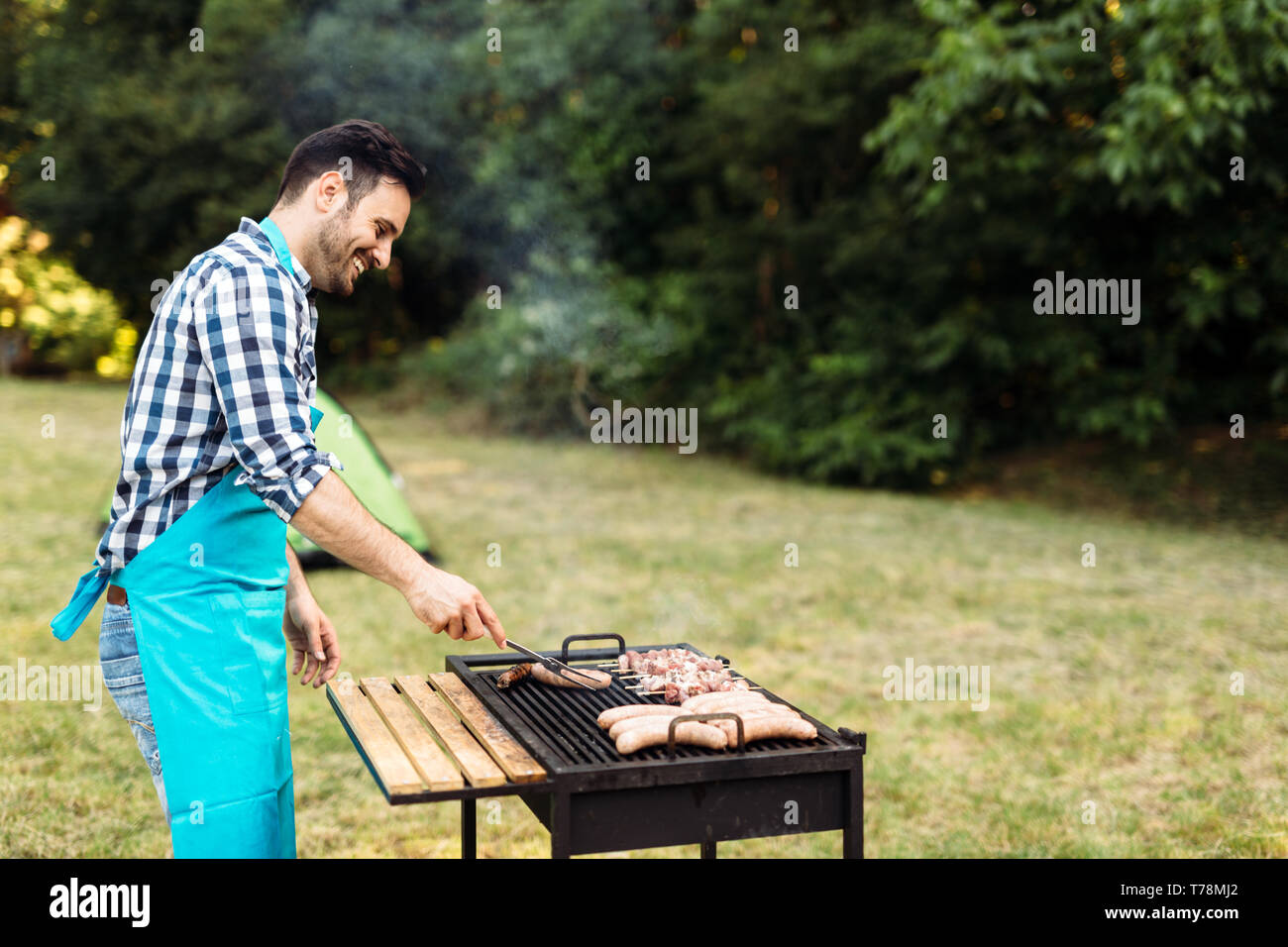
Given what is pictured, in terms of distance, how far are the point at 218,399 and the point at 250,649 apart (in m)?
0.51

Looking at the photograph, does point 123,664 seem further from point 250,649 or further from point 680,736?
point 680,736

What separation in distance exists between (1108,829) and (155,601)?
316 cm

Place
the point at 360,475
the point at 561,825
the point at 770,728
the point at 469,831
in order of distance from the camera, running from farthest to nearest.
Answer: the point at 360,475
the point at 469,831
the point at 770,728
the point at 561,825

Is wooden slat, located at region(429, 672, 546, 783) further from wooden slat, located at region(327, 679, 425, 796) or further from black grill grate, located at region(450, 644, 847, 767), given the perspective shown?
wooden slat, located at region(327, 679, 425, 796)

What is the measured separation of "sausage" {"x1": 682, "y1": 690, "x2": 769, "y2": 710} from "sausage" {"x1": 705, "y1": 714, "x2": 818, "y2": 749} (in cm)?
15

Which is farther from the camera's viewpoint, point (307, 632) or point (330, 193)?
point (307, 632)

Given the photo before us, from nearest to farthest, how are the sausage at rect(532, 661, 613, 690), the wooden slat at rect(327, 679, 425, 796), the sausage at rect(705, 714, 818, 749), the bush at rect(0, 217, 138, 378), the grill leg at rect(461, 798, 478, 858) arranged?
1. the wooden slat at rect(327, 679, 425, 796)
2. the sausage at rect(705, 714, 818, 749)
3. the sausage at rect(532, 661, 613, 690)
4. the grill leg at rect(461, 798, 478, 858)
5. the bush at rect(0, 217, 138, 378)

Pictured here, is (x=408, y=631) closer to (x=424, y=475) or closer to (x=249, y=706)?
(x=249, y=706)

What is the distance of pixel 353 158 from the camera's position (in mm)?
2223

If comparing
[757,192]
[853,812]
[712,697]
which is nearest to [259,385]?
[712,697]

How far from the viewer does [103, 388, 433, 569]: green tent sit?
713 centimetres

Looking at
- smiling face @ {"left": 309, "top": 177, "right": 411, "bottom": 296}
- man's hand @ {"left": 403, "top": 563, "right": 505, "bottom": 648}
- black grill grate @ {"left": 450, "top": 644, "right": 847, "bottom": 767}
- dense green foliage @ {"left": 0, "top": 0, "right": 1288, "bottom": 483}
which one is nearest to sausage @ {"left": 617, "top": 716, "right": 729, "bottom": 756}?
black grill grate @ {"left": 450, "top": 644, "right": 847, "bottom": 767}

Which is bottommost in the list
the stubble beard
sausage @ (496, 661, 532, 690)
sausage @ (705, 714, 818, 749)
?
sausage @ (705, 714, 818, 749)
